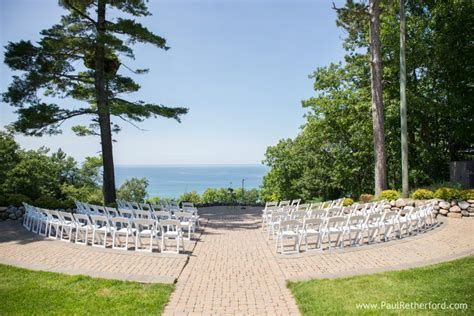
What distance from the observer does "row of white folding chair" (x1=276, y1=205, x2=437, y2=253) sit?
8.34 m

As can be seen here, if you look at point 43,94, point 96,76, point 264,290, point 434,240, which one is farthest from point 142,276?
point 43,94

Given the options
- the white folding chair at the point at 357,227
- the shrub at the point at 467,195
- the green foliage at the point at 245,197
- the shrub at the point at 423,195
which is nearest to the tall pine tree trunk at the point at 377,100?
the shrub at the point at 423,195

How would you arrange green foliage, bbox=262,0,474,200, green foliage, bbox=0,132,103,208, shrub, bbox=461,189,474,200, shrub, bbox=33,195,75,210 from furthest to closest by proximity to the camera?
green foliage, bbox=0,132,103,208, green foliage, bbox=262,0,474,200, shrub, bbox=33,195,75,210, shrub, bbox=461,189,474,200

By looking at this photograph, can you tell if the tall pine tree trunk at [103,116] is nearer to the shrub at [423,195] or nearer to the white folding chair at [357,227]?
the white folding chair at [357,227]

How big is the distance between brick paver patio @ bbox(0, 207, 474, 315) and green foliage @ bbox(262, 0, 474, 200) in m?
9.87

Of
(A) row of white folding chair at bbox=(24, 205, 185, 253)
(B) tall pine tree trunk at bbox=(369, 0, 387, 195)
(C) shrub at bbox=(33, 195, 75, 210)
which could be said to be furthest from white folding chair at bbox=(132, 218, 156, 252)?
(B) tall pine tree trunk at bbox=(369, 0, 387, 195)

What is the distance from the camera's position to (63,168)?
126ft

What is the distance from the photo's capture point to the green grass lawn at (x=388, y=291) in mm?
4785

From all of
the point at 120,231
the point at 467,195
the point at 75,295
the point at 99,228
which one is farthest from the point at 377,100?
the point at 75,295

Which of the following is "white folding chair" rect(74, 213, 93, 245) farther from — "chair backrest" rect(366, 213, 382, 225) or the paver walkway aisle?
"chair backrest" rect(366, 213, 382, 225)

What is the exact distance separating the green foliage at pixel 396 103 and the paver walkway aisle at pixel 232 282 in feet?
42.3

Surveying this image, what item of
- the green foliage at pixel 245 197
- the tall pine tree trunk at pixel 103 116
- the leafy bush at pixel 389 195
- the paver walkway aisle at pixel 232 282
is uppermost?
the tall pine tree trunk at pixel 103 116

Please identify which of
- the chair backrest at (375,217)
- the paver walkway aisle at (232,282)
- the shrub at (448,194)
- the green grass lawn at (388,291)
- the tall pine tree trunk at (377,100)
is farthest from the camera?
the tall pine tree trunk at (377,100)

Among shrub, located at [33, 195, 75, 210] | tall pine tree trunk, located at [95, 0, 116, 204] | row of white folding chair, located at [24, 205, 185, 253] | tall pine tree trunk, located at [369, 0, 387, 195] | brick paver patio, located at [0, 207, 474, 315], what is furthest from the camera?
tall pine tree trunk, located at [369, 0, 387, 195]
